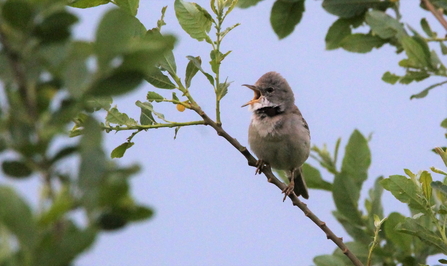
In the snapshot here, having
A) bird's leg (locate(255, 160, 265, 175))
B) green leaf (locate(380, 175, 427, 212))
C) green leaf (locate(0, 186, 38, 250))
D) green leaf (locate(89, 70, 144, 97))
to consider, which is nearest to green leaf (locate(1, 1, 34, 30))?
green leaf (locate(89, 70, 144, 97))

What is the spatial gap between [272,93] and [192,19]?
3.19 m

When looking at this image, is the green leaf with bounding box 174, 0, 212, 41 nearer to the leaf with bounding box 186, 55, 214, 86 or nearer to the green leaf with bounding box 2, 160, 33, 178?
the leaf with bounding box 186, 55, 214, 86

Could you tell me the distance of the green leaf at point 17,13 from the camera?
91 cm

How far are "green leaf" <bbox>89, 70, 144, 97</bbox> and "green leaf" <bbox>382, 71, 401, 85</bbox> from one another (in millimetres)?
3570

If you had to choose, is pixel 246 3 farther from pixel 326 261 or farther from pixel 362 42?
pixel 326 261

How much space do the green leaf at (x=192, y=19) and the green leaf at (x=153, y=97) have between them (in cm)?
37

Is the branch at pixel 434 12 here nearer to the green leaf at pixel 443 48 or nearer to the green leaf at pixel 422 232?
the green leaf at pixel 443 48

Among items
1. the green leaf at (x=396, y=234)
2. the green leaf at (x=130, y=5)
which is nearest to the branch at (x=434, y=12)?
the green leaf at (x=396, y=234)

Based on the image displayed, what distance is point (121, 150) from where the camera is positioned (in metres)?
3.22

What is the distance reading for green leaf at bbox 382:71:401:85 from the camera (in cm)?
→ 429

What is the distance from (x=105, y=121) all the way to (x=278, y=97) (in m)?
3.28

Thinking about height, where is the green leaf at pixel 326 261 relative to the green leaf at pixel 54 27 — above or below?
above

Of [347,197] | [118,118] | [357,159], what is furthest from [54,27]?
[357,159]

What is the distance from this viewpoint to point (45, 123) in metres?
0.95
